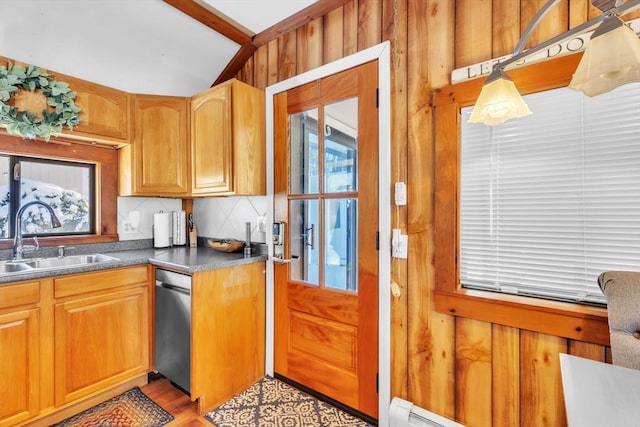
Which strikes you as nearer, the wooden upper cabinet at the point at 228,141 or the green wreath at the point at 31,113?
the green wreath at the point at 31,113

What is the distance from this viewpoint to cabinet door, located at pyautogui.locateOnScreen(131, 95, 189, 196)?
226 cm

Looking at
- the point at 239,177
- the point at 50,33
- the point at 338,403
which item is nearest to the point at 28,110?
the point at 50,33

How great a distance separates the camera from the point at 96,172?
2.32 metres

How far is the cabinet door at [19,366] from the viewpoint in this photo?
1485 mm

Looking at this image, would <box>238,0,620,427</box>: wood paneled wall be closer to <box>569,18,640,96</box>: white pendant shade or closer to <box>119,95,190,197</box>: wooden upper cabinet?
<box>569,18,640,96</box>: white pendant shade

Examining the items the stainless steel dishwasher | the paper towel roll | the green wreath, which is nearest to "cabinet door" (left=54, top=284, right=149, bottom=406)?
the stainless steel dishwasher

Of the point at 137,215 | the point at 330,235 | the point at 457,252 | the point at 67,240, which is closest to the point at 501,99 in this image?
the point at 457,252

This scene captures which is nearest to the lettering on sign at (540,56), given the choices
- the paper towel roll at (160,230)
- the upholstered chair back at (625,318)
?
the upholstered chair back at (625,318)

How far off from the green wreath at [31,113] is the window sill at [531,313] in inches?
96.2

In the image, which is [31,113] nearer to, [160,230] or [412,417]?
[160,230]

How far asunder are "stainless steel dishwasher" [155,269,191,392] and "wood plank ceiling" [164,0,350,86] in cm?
172

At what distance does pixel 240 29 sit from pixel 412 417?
268 centimetres

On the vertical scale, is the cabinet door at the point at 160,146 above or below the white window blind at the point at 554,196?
above

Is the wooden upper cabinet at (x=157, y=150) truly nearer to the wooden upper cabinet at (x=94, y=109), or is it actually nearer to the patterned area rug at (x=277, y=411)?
the wooden upper cabinet at (x=94, y=109)
